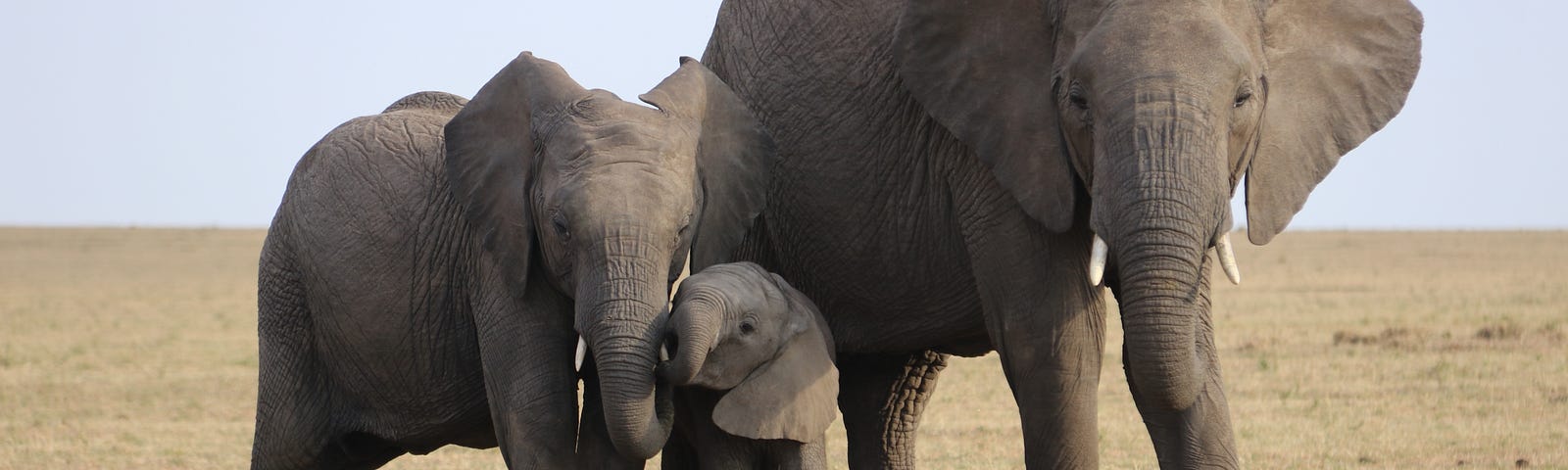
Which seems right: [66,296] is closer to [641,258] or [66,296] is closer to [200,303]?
[200,303]

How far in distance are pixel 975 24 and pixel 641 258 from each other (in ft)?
4.25

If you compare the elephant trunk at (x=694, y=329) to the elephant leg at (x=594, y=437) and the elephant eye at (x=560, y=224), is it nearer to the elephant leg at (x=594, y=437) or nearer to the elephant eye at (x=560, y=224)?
the elephant eye at (x=560, y=224)

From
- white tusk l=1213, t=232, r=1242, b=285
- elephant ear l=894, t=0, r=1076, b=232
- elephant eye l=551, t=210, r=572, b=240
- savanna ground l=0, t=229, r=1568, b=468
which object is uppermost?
elephant ear l=894, t=0, r=1076, b=232

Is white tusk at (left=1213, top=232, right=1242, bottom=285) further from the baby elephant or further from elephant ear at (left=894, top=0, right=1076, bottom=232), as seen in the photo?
the baby elephant

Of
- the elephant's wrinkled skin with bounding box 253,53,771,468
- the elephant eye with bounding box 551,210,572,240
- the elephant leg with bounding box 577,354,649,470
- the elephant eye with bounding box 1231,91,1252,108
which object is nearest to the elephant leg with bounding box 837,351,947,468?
the elephant's wrinkled skin with bounding box 253,53,771,468

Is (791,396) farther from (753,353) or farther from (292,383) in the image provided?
(292,383)

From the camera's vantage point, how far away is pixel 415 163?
7578 millimetres

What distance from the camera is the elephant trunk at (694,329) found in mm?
5926

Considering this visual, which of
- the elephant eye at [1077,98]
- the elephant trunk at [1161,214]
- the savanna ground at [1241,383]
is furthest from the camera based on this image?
the savanna ground at [1241,383]

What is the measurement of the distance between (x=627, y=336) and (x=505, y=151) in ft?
3.63

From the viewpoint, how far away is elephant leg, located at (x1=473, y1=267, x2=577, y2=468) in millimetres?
6586

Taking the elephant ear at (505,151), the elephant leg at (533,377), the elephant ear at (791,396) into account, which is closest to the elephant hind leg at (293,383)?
the elephant ear at (505,151)

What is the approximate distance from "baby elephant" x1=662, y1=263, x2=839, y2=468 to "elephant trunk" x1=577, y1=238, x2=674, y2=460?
73mm

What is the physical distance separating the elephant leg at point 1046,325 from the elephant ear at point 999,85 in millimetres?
196
